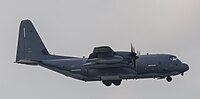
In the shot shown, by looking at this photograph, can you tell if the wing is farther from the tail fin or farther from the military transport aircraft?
the tail fin

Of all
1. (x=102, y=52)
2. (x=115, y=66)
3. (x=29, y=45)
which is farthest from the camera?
(x=29, y=45)

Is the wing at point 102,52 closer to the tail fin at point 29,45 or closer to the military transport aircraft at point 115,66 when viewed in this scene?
the military transport aircraft at point 115,66

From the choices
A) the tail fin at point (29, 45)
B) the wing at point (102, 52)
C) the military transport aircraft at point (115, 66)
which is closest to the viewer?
the wing at point (102, 52)

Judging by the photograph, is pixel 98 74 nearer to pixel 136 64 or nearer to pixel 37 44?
pixel 136 64

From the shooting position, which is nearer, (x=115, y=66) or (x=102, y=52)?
(x=102, y=52)

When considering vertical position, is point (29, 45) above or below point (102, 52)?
above

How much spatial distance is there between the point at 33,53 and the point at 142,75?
1238 cm

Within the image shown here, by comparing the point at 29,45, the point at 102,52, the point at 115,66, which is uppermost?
the point at 29,45

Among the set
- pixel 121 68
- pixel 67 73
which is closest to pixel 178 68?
pixel 121 68

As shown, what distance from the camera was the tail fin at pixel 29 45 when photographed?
62.5 m

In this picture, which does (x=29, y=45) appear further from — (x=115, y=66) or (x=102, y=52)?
(x=115, y=66)

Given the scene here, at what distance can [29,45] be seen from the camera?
209ft

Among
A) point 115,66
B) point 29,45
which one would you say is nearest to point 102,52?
point 115,66

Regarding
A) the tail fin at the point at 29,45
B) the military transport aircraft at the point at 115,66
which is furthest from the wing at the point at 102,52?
the tail fin at the point at 29,45
